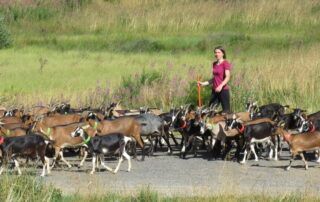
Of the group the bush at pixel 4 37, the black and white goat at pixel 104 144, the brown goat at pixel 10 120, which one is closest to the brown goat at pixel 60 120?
the brown goat at pixel 10 120

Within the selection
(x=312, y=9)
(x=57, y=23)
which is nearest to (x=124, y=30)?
(x=57, y=23)

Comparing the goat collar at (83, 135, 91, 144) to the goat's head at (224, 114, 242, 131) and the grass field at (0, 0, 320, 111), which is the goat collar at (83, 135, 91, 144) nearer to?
the goat's head at (224, 114, 242, 131)

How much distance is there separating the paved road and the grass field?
8161 millimetres

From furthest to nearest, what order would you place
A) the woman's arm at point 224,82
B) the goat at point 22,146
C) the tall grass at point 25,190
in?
the woman's arm at point 224,82 → the goat at point 22,146 → the tall grass at point 25,190

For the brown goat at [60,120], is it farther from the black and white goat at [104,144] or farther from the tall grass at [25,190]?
the tall grass at [25,190]

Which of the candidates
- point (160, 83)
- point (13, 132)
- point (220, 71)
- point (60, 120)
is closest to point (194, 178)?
point (13, 132)

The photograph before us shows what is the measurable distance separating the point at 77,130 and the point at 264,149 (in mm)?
5086

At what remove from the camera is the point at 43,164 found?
18.1m

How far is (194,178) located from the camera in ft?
57.6

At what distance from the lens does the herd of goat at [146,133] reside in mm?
18141

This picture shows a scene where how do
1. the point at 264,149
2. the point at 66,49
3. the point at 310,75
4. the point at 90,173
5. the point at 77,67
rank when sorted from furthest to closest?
the point at 66,49, the point at 77,67, the point at 310,75, the point at 264,149, the point at 90,173

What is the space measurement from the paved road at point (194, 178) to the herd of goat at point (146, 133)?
0.35 metres

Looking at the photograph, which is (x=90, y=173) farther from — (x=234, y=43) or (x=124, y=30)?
(x=124, y=30)

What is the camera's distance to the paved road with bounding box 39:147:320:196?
52.0 ft
